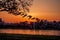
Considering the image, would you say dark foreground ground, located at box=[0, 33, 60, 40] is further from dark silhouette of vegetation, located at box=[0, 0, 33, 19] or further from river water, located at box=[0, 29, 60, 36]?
dark silhouette of vegetation, located at box=[0, 0, 33, 19]

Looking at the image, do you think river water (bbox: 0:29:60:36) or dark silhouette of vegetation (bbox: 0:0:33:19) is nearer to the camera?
river water (bbox: 0:29:60:36)

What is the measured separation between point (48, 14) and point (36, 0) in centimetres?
20

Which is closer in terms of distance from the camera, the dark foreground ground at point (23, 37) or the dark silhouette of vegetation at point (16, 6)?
the dark foreground ground at point (23, 37)

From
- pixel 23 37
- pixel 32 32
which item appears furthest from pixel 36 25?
pixel 23 37

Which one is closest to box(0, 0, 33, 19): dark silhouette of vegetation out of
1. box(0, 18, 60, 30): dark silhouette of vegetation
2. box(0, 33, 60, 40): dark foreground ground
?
box(0, 18, 60, 30): dark silhouette of vegetation

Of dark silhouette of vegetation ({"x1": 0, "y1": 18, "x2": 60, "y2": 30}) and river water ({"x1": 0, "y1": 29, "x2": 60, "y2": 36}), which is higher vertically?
dark silhouette of vegetation ({"x1": 0, "y1": 18, "x2": 60, "y2": 30})

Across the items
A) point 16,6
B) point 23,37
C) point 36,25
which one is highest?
point 16,6

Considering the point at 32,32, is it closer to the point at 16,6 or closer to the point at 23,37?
the point at 23,37

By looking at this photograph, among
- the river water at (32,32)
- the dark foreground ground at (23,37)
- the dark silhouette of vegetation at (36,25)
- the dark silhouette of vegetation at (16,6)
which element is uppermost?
the dark silhouette of vegetation at (16,6)

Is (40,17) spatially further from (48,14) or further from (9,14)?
(9,14)

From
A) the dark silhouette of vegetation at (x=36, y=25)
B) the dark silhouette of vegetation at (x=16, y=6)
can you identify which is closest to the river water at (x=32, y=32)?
the dark silhouette of vegetation at (x=36, y=25)

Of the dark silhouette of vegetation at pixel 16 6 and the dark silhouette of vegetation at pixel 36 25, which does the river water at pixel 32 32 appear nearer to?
the dark silhouette of vegetation at pixel 36 25

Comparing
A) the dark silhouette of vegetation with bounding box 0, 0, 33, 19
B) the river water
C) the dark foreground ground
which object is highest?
the dark silhouette of vegetation with bounding box 0, 0, 33, 19

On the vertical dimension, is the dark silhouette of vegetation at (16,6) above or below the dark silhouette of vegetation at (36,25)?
above
